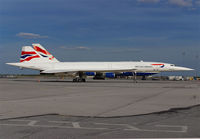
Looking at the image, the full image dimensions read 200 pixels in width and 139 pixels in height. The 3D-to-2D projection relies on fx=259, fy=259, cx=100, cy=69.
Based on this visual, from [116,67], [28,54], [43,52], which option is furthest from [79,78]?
[28,54]

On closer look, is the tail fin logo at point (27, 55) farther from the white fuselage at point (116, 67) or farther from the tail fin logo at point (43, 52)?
the white fuselage at point (116, 67)

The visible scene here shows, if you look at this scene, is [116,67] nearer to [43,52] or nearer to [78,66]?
[78,66]

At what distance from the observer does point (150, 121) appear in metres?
8.10

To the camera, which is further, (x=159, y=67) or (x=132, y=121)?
(x=159, y=67)

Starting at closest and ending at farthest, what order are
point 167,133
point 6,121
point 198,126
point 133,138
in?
point 133,138
point 167,133
point 198,126
point 6,121

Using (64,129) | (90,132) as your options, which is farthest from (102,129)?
(64,129)

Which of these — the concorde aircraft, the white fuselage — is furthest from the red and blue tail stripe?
the white fuselage

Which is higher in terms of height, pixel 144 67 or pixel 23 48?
pixel 23 48

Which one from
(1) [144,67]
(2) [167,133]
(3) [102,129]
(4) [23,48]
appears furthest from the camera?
(4) [23,48]

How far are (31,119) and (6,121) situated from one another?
78 cm

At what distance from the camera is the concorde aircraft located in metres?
46.1

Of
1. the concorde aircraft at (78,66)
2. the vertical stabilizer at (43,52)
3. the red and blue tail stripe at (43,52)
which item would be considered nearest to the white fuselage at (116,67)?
the concorde aircraft at (78,66)

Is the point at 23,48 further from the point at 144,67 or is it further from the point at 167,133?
the point at 167,133

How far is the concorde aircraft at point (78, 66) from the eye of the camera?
151 ft
